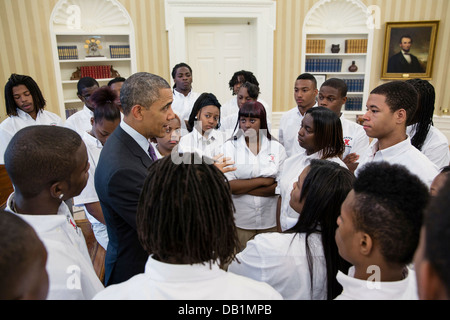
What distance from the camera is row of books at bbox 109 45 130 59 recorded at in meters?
5.91

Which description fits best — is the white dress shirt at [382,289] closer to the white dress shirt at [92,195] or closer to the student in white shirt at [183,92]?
the white dress shirt at [92,195]

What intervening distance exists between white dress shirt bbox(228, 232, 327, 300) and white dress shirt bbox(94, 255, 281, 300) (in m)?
0.33

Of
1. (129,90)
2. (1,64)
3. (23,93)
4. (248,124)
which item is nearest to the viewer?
(129,90)

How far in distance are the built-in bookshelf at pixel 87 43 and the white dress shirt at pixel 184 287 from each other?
579 cm

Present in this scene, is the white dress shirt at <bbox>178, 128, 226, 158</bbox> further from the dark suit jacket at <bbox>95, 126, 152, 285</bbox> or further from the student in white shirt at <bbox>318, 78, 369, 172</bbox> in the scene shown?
the dark suit jacket at <bbox>95, 126, 152, 285</bbox>

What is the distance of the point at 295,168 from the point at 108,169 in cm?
131

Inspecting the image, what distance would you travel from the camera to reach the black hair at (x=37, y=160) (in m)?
1.11

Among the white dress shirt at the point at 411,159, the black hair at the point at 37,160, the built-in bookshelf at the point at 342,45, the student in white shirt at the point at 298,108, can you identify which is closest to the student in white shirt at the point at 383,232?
the white dress shirt at the point at 411,159

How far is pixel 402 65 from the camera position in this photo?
6.43m

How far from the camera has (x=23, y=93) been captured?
3.29 meters

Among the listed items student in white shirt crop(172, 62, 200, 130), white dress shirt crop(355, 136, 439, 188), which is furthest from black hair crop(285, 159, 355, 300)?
student in white shirt crop(172, 62, 200, 130)

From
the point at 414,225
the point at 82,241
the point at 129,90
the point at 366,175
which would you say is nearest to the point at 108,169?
the point at 82,241

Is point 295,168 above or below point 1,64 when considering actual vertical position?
below

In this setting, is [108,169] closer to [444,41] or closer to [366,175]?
[366,175]
